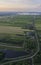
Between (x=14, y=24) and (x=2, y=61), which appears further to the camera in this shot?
(x=14, y=24)

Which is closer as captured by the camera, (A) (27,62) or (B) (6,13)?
(A) (27,62)

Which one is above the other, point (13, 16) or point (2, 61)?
point (13, 16)

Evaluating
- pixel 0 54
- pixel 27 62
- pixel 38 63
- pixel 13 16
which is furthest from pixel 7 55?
pixel 13 16

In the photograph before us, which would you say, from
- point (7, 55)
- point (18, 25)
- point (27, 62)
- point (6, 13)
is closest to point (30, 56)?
point (27, 62)

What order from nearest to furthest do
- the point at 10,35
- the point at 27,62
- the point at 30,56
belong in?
the point at 27,62, the point at 30,56, the point at 10,35

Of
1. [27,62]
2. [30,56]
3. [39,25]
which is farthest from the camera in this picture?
[39,25]

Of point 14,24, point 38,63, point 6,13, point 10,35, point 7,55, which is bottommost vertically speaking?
point 38,63

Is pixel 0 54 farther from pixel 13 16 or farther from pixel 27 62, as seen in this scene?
pixel 13 16

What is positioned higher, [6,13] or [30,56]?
[6,13]

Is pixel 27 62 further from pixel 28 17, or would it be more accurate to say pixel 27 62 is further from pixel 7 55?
pixel 28 17
